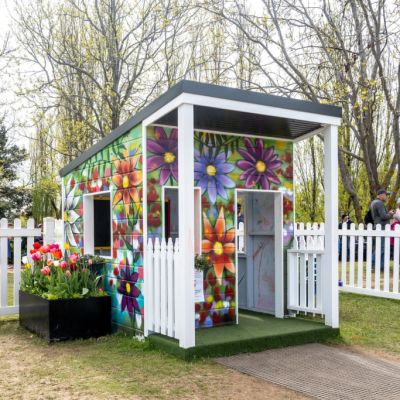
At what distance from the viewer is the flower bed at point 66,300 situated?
6.45 metres

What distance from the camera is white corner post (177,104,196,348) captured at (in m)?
5.45

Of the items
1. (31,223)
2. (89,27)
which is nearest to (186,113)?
(31,223)

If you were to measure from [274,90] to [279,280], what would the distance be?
7.80 metres

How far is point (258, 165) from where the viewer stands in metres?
7.35

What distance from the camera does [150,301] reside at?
20.3 feet

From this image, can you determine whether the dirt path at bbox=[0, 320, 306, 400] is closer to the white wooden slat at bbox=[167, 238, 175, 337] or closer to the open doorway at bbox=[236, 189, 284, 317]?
the white wooden slat at bbox=[167, 238, 175, 337]

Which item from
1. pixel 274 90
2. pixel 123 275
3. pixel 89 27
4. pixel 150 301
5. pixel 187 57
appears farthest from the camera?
pixel 187 57

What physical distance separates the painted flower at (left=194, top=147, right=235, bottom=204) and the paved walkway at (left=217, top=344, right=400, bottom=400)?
224cm

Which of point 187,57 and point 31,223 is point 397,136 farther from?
point 31,223

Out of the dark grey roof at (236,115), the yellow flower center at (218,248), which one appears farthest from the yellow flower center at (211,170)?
the yellow flower center at (218,248)

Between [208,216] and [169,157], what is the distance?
3.21ft

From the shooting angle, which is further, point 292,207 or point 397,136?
point 397,136

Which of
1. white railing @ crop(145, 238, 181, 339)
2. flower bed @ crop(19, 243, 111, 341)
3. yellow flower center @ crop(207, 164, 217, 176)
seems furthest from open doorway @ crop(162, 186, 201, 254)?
flower bed @ crop(19, 243, 111, 341)

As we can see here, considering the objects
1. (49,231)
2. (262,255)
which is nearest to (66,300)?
(49,231)
